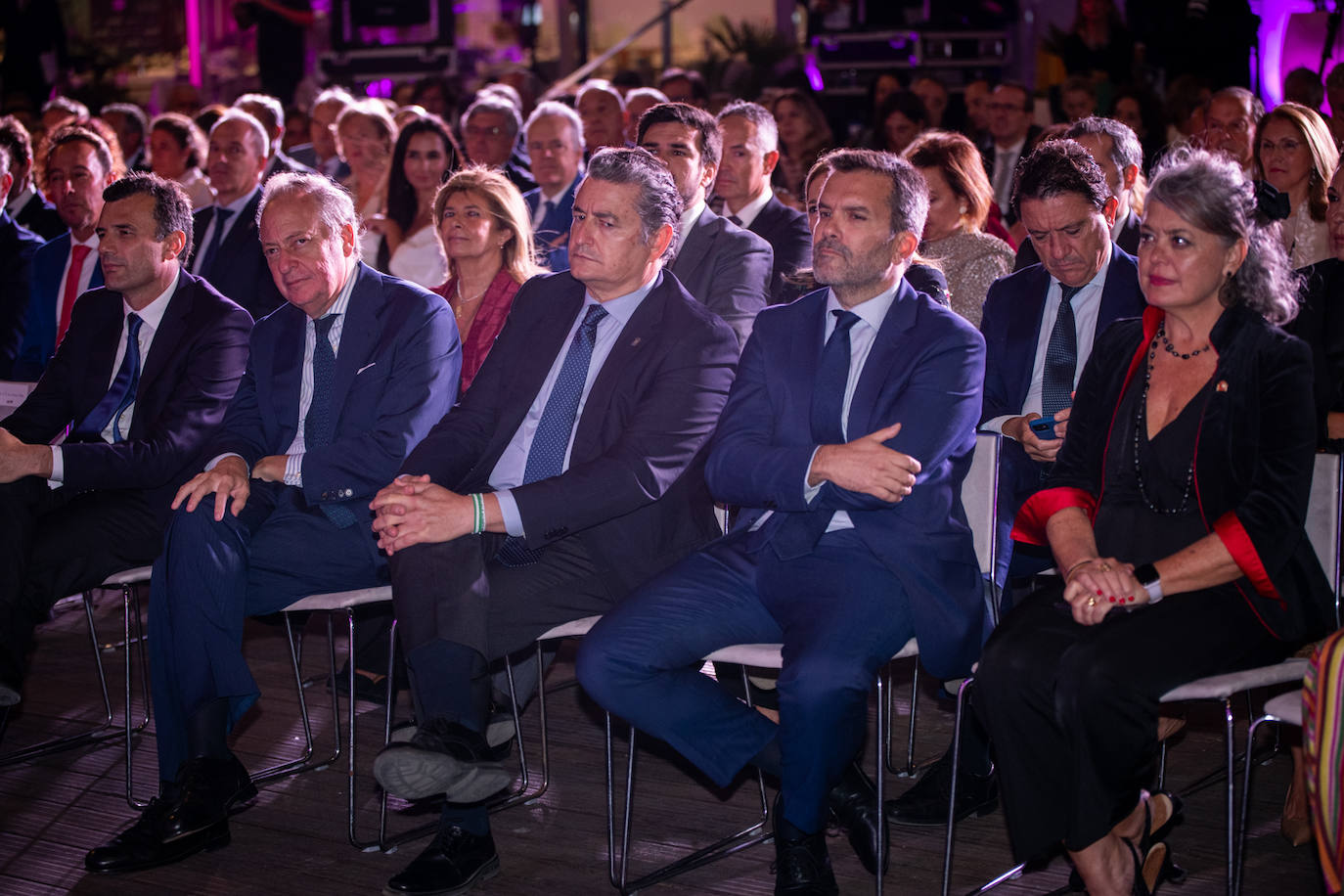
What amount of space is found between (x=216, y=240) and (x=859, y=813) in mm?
3706

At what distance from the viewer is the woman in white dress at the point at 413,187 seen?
505cm

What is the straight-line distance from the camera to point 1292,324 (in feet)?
10.1

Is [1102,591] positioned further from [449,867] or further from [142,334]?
[142,334]

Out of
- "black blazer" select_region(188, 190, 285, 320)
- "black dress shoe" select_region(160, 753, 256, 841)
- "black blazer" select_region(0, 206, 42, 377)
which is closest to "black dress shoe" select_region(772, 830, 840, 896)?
"black dress shoe" select_region(160, 753, 256, 841)

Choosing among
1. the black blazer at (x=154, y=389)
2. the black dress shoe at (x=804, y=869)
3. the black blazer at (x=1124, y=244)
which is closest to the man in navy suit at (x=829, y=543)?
the black dress shoe at (x=804, y=869)

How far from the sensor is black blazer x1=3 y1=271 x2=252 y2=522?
324 centimetres

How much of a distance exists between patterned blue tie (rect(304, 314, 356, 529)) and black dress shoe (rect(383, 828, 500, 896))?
993 mm

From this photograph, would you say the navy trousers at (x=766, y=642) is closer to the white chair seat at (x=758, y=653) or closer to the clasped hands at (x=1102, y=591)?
the white chair seat at (x=758, y=653)

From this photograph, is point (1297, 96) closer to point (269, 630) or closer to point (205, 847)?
point (269, 630)

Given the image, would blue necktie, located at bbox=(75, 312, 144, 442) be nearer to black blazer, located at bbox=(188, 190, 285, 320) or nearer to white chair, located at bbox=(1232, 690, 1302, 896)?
black blazer, located at bbox=(188, 190, 285, 320)

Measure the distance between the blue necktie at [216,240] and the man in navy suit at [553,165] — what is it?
3.97ft

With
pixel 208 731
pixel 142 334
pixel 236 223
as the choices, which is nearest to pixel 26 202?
pixel 236 223

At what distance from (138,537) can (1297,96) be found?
5.20 m

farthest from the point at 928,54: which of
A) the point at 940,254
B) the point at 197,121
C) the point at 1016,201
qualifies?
the point at 1016,201
